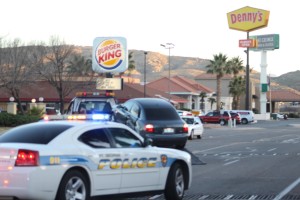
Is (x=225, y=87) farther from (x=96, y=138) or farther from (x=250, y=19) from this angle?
(x=96, y=138)

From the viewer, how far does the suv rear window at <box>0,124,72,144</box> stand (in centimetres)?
967

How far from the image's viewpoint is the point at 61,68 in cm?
6300

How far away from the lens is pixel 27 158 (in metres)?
9.05

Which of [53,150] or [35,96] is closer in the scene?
[53,150]

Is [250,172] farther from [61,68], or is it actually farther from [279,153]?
[61,68]

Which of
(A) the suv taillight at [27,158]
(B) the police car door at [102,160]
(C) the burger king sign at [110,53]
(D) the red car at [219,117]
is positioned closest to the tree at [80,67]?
(D) the red car at [219,117]

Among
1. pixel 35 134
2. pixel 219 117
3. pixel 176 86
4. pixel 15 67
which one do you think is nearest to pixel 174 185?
pixel 35 134

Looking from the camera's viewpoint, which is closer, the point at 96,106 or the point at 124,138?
the point at 124,138

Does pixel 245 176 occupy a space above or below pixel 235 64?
below

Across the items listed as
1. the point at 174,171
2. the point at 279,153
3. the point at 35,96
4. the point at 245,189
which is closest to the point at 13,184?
the point at 174,171

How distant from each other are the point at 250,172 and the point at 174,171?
617cm

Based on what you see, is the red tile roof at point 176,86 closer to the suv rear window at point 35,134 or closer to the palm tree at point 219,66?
the palm tree at point 219,66

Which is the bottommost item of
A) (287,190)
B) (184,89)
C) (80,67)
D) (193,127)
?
(287,190)

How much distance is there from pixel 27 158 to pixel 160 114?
9336 mm
